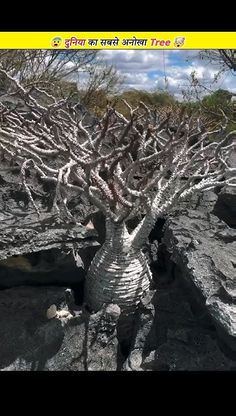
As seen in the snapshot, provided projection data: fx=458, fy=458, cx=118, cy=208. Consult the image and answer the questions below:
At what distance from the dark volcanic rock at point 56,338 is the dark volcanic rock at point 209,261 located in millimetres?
641

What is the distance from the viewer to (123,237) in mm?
3742

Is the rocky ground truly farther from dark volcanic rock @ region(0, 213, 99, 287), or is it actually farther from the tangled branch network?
the tangled branch network

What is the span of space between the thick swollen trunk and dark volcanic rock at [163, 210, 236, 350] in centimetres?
33

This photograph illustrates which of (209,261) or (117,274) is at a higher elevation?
(209,261)

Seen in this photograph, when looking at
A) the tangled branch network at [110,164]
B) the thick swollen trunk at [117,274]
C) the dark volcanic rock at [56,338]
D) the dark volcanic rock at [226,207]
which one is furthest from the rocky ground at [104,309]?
the dark volcanic rock at [226,207]

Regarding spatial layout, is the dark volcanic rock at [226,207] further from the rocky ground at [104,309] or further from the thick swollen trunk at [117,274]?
the thick swollen trunk at [117,274]

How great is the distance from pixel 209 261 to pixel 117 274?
737mm

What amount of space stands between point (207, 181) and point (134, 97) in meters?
5.72

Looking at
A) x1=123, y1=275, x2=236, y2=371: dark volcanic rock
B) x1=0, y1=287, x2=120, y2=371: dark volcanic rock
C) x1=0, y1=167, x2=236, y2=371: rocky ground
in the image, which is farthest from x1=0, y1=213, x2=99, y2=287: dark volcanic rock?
x1=123, y1=275, x2=236, y2=371: dark volcanic rock

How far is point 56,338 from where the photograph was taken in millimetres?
3199

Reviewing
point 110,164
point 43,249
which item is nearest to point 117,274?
point 43,249

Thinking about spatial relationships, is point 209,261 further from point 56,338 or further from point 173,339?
point 56,338

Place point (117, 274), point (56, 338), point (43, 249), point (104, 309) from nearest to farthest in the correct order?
1. point (56, 338)
2. point (104, 309)
3. point (43, 249)
4. point (117, 274)

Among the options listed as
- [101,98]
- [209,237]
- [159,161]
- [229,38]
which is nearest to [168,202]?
[209,237]
